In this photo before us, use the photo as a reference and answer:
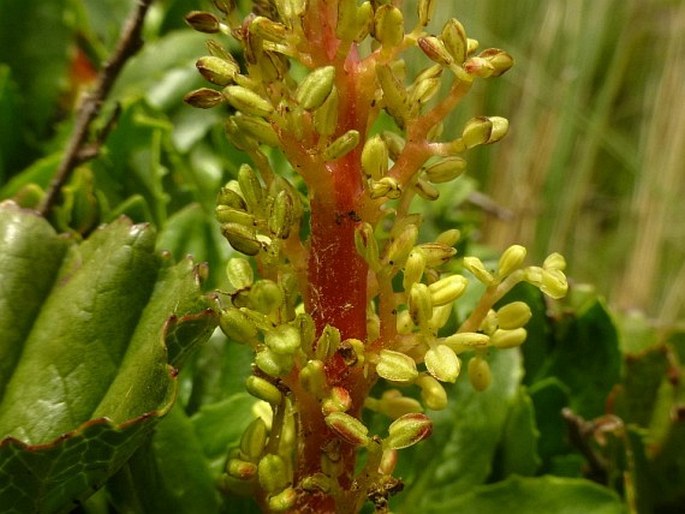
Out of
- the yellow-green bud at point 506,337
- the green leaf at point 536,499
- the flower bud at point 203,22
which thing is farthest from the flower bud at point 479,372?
the flower bud at point 203,22

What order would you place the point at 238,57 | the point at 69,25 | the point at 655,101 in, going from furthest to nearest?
the point at 655,101
the point at 238,57
the point at 69,25

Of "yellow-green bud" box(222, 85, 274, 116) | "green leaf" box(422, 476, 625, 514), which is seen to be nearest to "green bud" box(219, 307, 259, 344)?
"yellow-green bud" box(222, 85, 274, 116)


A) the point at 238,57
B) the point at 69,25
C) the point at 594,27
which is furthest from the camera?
the point at 594,27

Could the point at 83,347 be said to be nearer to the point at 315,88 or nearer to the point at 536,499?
the point at 315,88

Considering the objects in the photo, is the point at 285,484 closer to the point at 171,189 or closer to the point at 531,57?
the point at 171,189

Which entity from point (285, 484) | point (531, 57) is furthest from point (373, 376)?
point (531, 57)

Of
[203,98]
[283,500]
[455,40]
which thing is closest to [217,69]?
[203,98]

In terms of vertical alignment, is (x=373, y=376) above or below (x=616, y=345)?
above

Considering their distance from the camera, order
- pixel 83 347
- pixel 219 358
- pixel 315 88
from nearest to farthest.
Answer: pixel 315 88
pixel 83 347
pixel 219 358
